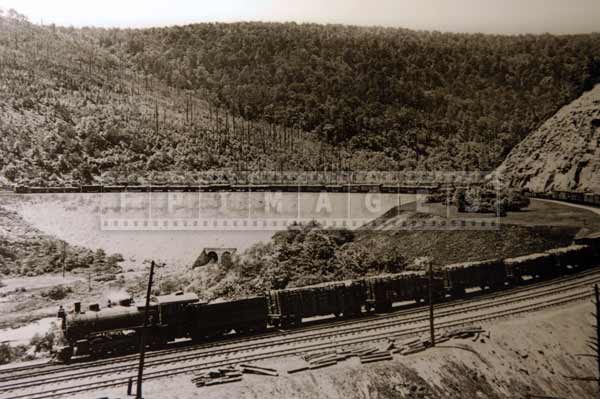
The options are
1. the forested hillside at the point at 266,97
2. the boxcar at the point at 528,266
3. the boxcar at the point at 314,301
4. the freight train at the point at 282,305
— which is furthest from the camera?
the boxcar at the point at 528,266

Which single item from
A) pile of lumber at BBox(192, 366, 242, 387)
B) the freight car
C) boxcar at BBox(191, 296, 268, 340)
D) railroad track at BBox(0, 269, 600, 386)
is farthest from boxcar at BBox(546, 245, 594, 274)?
pile of lumber at BBox(192, 366, 242, 387)

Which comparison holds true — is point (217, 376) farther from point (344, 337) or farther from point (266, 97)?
point (266, 97)

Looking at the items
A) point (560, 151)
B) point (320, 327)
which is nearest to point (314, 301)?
point (320, 327)

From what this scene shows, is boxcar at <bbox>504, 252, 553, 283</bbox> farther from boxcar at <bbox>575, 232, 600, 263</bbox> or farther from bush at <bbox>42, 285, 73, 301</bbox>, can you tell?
bush at <bbox>42, 285, 73, 301</bbox>

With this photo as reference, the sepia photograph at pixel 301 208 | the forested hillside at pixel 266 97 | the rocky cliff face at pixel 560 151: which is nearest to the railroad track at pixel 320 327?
the sepia photograph at pixel 301 208

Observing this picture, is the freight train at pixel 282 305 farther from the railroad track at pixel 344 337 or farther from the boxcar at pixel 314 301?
the railroad track at pixel 344 337

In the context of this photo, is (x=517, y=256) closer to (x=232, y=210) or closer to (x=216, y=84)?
(x=232, y=210)
